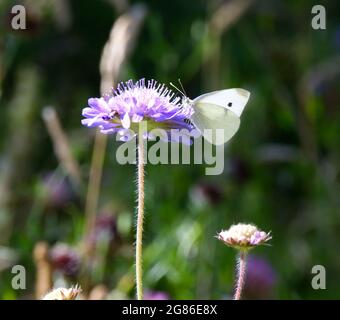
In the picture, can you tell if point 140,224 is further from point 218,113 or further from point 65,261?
point 65,261

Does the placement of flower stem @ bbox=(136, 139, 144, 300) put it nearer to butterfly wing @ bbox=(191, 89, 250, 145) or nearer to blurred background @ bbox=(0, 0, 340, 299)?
butterfly wing @ bbox=(191, 89, 250, 145)

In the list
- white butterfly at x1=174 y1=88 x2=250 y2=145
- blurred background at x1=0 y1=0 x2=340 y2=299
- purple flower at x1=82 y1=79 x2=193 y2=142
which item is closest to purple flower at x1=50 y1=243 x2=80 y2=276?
blurred background at x1=0 y1=0 x2=340 y2=299

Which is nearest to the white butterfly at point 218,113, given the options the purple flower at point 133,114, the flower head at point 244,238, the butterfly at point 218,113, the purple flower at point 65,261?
the butterfly at point 218,113

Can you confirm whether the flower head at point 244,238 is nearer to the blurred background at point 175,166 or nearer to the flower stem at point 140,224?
the flower stem at point 140,224

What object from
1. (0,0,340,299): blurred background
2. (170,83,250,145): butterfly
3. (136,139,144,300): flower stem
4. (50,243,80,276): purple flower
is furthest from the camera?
(0,0,340,299): blurred background
